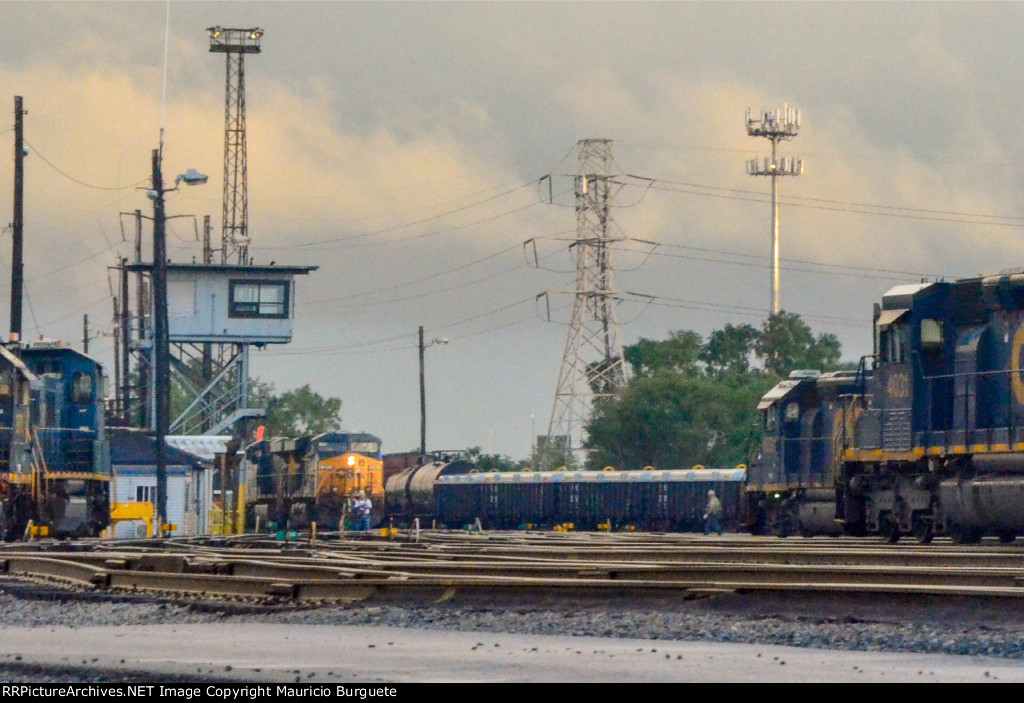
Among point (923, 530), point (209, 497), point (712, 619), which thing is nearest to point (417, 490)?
point (209, 497)

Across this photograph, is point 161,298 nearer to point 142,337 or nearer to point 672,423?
point 142,337

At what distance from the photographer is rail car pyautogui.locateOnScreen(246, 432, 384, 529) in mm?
47000

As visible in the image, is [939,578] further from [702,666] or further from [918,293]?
[918,293]

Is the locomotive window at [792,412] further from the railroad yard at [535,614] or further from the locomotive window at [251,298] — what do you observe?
the locomotive window at [251,298]

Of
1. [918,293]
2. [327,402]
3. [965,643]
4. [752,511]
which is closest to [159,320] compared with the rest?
[752,511]

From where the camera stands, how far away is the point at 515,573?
14.5 meters

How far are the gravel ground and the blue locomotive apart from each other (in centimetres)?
1108

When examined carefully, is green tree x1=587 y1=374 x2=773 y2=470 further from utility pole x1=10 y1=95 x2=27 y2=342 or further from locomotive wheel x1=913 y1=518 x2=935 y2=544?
locomotive wheel x1=913 y1=518 x2=935 y2=544

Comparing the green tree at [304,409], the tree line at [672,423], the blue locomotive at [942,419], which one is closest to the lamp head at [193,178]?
the blue locomotive at [942,419]

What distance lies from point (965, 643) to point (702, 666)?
79.2 inches

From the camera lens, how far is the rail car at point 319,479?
154 feet

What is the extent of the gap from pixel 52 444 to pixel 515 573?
18819mm

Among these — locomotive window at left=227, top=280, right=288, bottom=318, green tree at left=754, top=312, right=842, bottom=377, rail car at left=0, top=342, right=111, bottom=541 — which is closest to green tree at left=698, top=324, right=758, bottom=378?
green tree at left=754, top=312, right=842, bottom=377
